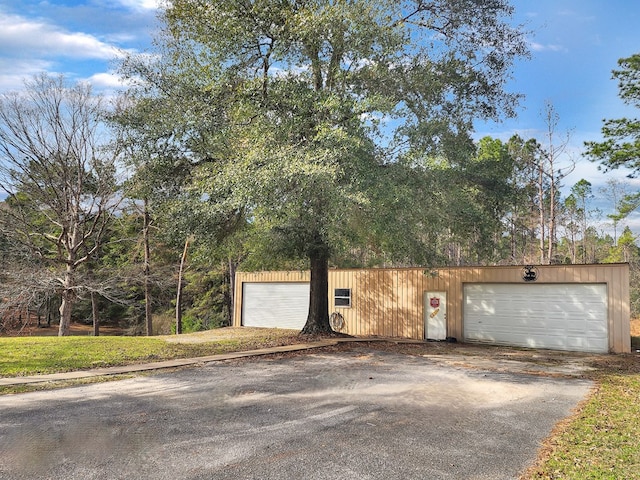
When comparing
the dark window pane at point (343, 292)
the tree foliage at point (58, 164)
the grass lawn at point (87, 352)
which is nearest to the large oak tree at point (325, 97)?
the grass lawn at point (87, 352)

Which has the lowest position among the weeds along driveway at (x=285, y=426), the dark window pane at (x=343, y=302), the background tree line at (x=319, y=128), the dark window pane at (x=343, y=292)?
the weeds along driveway at (x=285, y=426)

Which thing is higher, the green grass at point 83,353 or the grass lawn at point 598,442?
the grass lawn at point 598,442

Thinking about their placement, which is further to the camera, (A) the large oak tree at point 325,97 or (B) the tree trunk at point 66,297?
(B) the tree trunk at point 66,297

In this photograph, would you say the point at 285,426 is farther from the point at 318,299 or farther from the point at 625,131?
the point at 625,131

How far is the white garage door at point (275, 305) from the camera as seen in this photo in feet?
62.8

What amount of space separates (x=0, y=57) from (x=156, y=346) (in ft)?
35.9

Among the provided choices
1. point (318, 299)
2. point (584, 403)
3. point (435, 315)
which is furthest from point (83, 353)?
point (435, 315)

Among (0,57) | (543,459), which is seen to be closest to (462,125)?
(543,459)

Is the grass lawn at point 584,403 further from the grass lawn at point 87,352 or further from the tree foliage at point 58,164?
the tree foliage at point 58,164

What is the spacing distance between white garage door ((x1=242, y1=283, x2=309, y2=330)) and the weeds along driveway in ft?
34.2

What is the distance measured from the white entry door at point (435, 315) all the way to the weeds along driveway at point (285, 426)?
6703 mm

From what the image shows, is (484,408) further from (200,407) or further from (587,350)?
(587,350)

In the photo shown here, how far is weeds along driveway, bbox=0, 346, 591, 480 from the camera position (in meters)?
3.90

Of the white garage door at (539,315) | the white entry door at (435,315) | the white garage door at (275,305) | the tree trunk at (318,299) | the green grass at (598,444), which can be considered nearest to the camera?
the green grass at (598,444)
